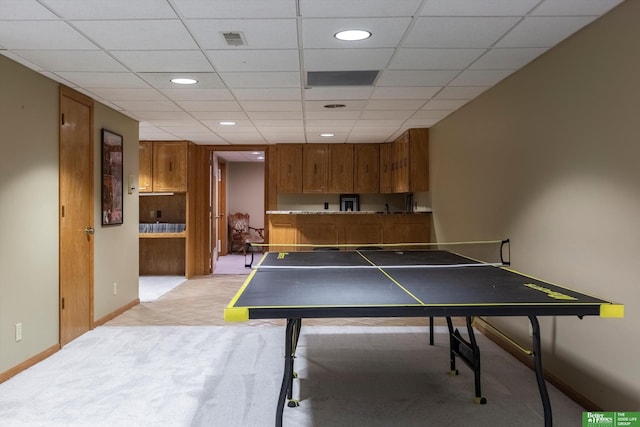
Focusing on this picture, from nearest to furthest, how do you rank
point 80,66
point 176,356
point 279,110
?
point 80,66 < point 176,356 < point 279,110

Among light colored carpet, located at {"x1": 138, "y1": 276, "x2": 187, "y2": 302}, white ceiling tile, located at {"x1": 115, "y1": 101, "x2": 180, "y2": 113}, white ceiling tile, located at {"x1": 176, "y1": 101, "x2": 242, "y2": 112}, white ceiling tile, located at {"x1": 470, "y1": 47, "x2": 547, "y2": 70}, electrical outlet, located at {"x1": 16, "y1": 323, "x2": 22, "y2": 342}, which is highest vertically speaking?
white ceiling tile, located at {"x1": 470, "y1": 47, "x2": 547, "y2": 70}

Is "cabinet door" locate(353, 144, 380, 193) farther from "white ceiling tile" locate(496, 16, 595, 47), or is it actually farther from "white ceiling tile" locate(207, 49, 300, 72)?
"white ceiling tile" locate(496, 16, 595, 47)

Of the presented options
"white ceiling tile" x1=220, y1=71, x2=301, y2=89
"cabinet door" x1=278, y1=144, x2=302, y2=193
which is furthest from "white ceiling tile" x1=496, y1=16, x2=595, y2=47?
"cabinet door" x1=278, y1=144, x2=302, y2=193

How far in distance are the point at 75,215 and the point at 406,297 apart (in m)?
3.56

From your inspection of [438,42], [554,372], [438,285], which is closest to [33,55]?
[438,42]

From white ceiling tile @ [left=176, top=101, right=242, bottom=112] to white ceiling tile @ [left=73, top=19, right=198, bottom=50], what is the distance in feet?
5.33

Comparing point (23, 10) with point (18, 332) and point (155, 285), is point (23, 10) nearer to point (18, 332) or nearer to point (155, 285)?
point (18, 332)

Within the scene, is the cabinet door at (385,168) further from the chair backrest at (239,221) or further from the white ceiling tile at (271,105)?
the chair backrest at (239,221)

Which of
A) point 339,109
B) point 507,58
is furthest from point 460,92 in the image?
point 339,109

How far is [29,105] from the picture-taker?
12.1ft

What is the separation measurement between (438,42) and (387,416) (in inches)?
98.4

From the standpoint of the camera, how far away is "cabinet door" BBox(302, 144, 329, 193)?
26.4 feet

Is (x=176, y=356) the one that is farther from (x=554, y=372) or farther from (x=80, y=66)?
(x=554, y=372)

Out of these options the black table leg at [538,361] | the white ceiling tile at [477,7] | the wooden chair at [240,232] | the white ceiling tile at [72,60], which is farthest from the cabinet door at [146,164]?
the black table leg at [538,361]
